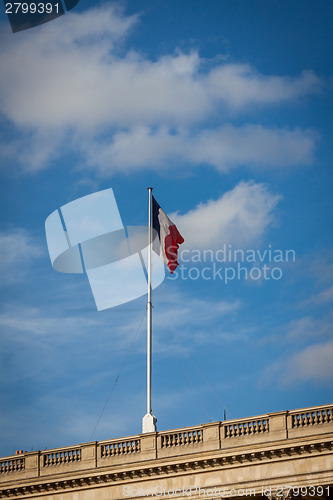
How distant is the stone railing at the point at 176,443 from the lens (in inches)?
1927

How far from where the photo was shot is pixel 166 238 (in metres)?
58.7

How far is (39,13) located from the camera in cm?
5669

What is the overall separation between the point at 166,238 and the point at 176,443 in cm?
1187

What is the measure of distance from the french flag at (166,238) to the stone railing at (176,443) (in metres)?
9.97

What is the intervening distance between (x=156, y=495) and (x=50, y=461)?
7197mm

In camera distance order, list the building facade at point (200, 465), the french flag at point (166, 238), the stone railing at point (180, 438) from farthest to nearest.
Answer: the french flag at point (166, 238) < the stone railing at point (180, 438) < the building facade at point (200, 465)

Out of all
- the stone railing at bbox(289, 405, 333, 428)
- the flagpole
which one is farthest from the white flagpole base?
the stone railing at bbox(289, 405, 333, 428)

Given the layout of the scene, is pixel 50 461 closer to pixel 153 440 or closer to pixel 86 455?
pixel 86 455

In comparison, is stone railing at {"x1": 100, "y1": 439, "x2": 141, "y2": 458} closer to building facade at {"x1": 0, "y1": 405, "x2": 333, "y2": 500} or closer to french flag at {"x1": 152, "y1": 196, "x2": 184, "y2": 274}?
building facade at {"x1": 0, "y1": 405, "x2": 333, "y2": 500}

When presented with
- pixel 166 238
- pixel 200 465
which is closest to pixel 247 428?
pixel 200 465

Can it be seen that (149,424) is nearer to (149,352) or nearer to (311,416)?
(149,352)

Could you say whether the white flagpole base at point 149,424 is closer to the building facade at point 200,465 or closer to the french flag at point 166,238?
the building facade at point 200,465

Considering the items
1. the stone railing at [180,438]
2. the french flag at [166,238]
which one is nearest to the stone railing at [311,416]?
the stone railing at [180,438]

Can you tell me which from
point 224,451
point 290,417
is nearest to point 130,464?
point 224,451
